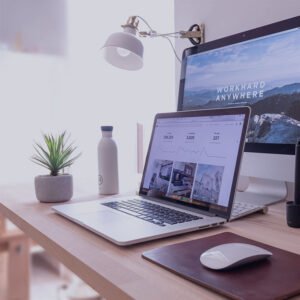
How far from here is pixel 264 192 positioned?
0.98 meters

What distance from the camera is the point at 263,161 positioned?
86 cm

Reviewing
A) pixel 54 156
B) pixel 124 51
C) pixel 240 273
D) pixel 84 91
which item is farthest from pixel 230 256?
pixel 84 91

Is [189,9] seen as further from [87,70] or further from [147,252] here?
[147,252]

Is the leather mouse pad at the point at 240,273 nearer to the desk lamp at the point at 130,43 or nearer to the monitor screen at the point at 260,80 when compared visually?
the monitor screen at the point at 260,80

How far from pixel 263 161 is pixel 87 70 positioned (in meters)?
1.60

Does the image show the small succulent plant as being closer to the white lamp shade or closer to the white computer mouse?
the white lamp shade

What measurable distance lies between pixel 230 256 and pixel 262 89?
54 cm

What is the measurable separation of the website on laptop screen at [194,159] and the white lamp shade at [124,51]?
0.29m

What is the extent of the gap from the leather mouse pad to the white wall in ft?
4.69

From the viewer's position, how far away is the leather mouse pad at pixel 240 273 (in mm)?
394

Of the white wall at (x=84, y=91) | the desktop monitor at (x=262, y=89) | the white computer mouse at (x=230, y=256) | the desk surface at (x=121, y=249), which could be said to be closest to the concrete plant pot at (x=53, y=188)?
the desk surface at (x=121, y=249)

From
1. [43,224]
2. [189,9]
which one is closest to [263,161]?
[43,224]

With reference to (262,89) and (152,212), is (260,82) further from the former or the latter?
(152,212)

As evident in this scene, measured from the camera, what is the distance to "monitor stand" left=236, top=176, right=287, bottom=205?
2.98 feet
